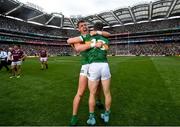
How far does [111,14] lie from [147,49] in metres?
19.1

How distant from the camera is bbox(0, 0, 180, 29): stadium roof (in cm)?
6775

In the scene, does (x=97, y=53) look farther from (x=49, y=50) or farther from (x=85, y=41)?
(x=49, y=50)

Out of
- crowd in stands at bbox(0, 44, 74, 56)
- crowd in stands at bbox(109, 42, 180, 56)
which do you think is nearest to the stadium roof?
crowd in stands at bbox(109, 42, 180, 56)

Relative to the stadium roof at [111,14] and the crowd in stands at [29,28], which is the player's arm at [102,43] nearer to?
the stadium roof at [111,14]

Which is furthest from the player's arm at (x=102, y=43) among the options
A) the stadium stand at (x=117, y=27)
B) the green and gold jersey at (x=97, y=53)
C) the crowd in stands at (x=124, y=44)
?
the crowd in stands at (x=124, y=44)

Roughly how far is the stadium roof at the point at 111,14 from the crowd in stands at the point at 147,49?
980cm

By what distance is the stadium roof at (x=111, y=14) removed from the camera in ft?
222

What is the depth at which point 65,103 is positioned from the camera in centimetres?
663

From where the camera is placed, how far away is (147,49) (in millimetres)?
82688

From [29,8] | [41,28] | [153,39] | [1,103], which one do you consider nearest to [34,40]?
[41,28]

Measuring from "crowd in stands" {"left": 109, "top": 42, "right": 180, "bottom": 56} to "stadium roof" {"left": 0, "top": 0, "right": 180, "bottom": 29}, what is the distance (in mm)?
9795

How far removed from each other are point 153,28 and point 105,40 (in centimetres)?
8800

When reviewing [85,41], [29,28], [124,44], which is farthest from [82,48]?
Result: [124,44]

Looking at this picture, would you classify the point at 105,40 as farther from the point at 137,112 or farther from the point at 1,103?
the point at 1,103
